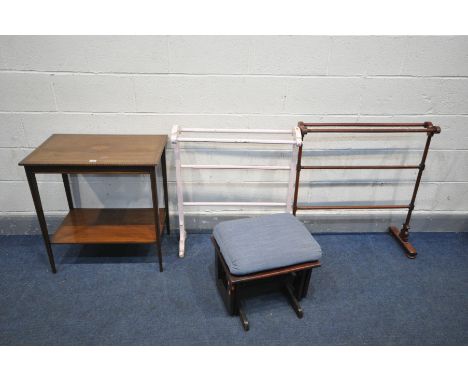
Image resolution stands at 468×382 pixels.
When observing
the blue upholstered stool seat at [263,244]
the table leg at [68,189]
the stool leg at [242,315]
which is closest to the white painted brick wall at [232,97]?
the table leg at [68,189]

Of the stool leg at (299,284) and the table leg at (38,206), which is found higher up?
the table leg at (38,206)

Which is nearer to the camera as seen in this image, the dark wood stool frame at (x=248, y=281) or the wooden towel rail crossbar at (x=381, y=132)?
the dark wood stool frame at (x=248, y=281)

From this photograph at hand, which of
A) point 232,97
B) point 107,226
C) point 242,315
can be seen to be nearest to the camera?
point 242,315

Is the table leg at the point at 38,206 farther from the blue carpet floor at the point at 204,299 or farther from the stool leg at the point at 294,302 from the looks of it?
the stool leg at the point at 294,302

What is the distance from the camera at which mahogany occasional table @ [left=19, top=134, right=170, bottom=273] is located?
1874mm

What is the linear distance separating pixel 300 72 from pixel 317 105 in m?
Result: 0.23

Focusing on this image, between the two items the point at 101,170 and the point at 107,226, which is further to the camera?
the point at 107,226

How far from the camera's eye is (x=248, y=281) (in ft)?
6.31

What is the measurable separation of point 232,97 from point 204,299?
121 centimetres

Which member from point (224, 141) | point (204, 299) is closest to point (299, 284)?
point (204, 299)

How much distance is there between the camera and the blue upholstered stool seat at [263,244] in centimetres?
173

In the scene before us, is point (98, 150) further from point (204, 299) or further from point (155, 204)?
point (204, 299)

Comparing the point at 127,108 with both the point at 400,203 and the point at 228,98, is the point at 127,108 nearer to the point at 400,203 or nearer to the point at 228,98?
the point at 228,98

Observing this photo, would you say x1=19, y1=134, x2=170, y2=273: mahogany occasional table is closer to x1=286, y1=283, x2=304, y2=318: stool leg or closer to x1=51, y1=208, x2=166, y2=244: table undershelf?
x1=51, y1=208, x2=166, y2=244: table undershelf
